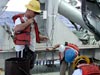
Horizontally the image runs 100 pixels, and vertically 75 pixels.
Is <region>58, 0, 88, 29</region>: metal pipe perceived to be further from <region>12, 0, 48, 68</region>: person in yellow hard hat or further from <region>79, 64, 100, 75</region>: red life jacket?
<region>79, 64, 100, 75</region>: red life jacket

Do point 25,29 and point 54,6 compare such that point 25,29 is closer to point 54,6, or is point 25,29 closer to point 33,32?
point 33,32

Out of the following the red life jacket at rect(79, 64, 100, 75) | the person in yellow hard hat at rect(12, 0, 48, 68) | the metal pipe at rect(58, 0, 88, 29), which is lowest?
the red life jacket at rect(79, 64, 100, 75)

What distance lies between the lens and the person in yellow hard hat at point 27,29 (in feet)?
14.3

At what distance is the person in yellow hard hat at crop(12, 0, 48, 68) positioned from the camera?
4367 mm

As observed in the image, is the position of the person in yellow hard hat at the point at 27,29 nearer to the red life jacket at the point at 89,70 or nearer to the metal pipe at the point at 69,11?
the red life jacket at the point at 89,70

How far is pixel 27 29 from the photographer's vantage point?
4.50 metres

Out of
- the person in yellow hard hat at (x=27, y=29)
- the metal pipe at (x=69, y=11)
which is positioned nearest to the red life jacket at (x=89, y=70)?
the person in yellow hard hat at (x=27, y=29)

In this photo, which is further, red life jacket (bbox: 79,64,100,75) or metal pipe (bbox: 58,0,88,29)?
metal pipe (bbox: 58,0,88,29)

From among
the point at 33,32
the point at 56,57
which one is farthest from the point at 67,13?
the point at 33,32

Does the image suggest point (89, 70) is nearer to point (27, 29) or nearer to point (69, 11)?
point (27, 29)

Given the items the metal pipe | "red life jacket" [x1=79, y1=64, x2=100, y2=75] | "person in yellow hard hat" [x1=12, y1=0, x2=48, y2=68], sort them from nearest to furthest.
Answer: "red life jacket" [x1=79, y1=64, x2=100, y2=75] → "person in yellow hard hat" [x1=12, y1=0, x2=48, y2=68] → the metal pipe

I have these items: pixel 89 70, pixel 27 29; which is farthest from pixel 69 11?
pixel 89 70

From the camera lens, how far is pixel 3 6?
665cm

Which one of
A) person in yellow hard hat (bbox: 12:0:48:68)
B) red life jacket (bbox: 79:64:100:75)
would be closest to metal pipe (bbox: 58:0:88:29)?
person in yellow hard hat (bbox: 12:0:48:68)
